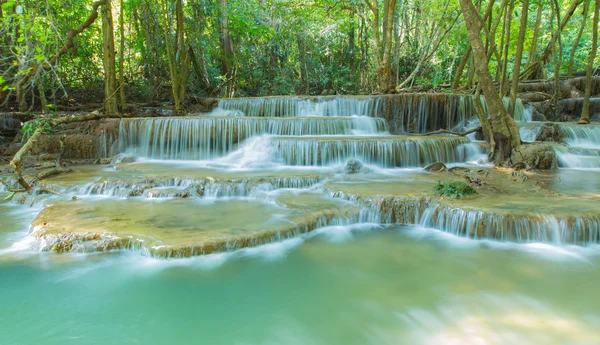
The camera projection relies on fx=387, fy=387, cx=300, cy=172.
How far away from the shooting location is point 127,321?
307cm

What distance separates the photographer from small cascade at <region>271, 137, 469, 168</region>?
334 inches

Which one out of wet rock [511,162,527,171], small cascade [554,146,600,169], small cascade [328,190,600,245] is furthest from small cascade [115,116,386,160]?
small cascade [554,146,600,169]

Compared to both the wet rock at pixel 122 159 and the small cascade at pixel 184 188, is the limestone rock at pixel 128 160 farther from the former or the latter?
the small cascade at pixel 184 188

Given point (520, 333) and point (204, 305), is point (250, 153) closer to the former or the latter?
point (204, 305)

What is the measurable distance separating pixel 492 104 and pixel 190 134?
6.96 m

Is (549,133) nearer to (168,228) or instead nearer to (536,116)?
(536,116)

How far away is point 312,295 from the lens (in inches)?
138

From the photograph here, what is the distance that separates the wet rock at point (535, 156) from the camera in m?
7.76

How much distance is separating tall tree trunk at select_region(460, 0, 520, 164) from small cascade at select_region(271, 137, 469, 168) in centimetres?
115

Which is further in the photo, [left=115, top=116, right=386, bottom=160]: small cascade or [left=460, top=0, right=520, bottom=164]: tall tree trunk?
[left=115, top=116, right=386, bottom=160]: small cascade

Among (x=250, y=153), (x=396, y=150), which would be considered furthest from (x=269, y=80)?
(x=396, y=150)

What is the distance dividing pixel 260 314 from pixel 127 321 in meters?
1.05

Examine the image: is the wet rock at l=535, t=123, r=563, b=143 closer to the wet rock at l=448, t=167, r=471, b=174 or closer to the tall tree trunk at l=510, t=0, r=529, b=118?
the tall tree trunk at l=510, t=0, r=529, b=118

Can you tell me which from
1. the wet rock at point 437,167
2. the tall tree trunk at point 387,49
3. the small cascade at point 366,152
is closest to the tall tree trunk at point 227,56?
the tall tree trunk at point 387,49
